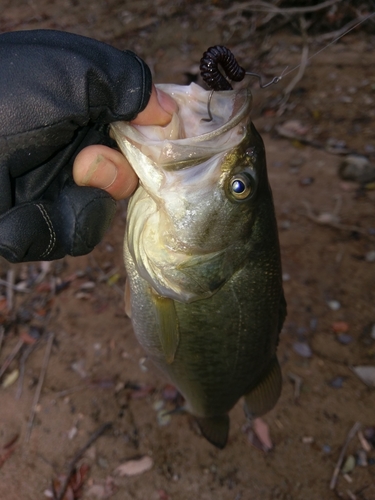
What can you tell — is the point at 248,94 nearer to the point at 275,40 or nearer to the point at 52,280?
the point at 52,280

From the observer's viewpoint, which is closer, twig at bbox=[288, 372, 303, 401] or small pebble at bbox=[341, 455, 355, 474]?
small pebble at bbox=[341, 455, 355, 474]

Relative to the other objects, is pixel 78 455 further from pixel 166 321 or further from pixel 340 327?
pixel 340 327

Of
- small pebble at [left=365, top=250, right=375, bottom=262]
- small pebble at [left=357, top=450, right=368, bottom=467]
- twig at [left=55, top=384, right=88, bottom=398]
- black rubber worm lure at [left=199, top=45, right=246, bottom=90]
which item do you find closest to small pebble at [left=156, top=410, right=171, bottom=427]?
twig at [left=55, top=384, right=88, bottom=398]

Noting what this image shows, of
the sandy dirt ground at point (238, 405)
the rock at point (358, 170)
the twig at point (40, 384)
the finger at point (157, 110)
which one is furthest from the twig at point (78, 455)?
the rock at point (358, 170)

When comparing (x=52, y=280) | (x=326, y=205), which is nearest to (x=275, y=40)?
(x=326, y=205)

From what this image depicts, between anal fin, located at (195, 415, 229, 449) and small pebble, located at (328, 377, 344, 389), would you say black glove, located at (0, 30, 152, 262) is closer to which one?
anal fin, located at (195, 415, 229, 449)

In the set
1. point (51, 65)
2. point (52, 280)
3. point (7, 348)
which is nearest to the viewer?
point (51, 65)
